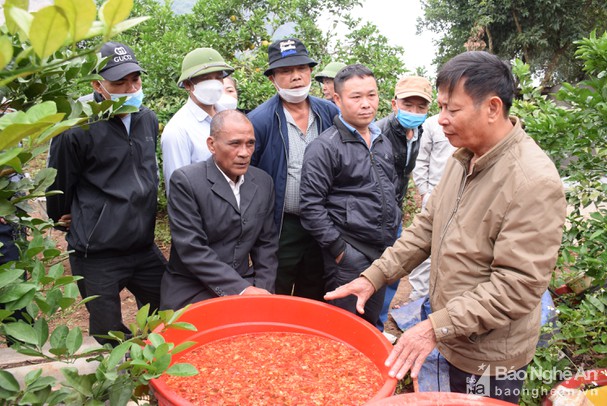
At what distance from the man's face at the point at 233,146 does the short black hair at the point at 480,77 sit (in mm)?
1217

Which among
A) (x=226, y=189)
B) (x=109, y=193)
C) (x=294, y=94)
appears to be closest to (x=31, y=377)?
(x=226, y=189)

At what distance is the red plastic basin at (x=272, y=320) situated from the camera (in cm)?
209

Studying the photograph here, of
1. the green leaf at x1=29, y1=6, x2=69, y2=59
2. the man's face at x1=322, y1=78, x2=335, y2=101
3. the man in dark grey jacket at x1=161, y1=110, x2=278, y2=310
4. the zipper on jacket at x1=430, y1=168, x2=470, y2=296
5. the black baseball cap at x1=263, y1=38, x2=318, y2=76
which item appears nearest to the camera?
the green leaf at x1=29, y1=6, x2=69, y2=59

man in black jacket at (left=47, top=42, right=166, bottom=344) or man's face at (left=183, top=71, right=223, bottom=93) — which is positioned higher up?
man's face at (left=183, top=71, right=223, bottom=93)

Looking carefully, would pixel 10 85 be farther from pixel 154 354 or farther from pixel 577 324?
pixel 577 324

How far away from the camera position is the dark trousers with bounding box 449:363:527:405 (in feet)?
6.59

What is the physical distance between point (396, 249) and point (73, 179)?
177 cm

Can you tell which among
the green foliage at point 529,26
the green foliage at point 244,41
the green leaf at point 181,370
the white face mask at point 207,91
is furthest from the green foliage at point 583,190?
the green foliage at point 529,26

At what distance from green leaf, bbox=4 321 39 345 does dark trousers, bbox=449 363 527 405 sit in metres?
1.60

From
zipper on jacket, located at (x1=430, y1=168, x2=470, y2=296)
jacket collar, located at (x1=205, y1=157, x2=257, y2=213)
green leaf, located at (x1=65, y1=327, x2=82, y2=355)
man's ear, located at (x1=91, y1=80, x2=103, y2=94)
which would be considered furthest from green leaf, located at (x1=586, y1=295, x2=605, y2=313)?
man's ear, located at (x1=91, y1=80, x2=103, y2=94)

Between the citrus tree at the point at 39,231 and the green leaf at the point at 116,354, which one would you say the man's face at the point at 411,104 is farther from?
the green leaf at the point at 116,354

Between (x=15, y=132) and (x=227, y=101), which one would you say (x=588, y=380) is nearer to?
(x=15, y=132)

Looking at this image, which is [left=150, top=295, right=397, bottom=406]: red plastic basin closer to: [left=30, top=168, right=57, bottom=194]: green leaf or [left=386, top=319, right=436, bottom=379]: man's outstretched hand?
[left=386, top=319, right=436, bottom=379]: man's outstretched hand

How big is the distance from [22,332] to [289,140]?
2421mm
